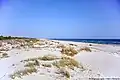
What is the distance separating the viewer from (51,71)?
2.69m

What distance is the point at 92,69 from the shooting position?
9.78 ft

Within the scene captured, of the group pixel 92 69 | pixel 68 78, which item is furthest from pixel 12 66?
pixel 92 69

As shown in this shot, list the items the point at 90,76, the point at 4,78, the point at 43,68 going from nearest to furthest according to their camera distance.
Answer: the point at 4,78 → the point at 90,76 → the point at 43,68

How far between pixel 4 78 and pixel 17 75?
140 millimetres

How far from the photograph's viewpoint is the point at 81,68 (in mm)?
2988

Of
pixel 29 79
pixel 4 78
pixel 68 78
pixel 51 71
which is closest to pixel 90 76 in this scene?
pixel 68 78

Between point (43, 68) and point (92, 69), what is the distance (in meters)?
0.67

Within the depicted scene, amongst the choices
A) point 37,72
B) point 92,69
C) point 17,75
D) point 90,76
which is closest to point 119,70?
point 92,69

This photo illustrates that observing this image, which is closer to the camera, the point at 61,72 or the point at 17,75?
the point at 17,75

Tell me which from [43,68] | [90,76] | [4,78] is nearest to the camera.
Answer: [4,78]

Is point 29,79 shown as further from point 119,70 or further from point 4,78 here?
point 119,70

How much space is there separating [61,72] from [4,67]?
78cm

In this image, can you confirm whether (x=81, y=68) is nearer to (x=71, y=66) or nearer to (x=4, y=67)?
(x=71, y=66)

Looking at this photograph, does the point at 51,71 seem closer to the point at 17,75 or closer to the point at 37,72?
the point at 37,72
